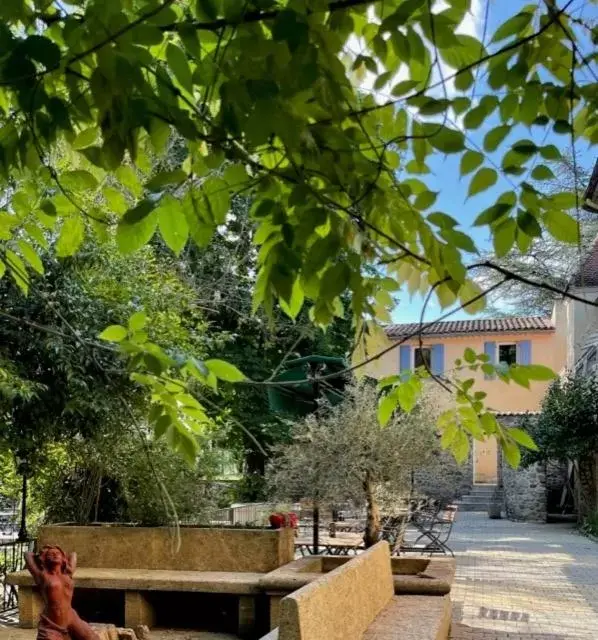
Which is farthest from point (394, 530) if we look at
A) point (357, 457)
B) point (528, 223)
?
point (528, 223)

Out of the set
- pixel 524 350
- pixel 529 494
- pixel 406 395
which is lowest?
pixel 529 494

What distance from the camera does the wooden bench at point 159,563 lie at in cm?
783

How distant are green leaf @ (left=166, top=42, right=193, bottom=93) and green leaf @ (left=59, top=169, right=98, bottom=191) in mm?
644

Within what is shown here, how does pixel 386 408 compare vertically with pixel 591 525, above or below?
above

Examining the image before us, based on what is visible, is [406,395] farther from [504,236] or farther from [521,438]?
[504,236]

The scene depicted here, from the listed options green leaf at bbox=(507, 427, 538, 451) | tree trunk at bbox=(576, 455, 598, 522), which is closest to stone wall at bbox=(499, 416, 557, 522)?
tree trunk at bbox=(576, 455, 598, 522)

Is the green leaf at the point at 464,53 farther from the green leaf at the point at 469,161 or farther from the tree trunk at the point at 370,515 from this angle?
the tree trunk at the point at 370,515

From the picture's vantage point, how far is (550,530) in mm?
21484

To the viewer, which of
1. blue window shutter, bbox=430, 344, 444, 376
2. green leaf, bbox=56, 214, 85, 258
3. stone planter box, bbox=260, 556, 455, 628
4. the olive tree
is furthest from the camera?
blue window shutter, bbox=430, 344, 444, 376

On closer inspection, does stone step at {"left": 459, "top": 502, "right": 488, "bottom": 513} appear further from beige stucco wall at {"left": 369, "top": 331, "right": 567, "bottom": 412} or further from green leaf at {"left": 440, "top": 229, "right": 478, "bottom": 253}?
green leaf at {"left": 440, "top": 229, "right": 478, "bottom": 253}

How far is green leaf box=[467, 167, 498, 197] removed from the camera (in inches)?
72.3

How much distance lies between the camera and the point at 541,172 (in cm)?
190

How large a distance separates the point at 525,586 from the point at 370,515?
2.93 metres

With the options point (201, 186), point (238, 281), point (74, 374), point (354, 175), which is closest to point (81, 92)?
point (201, 186)
